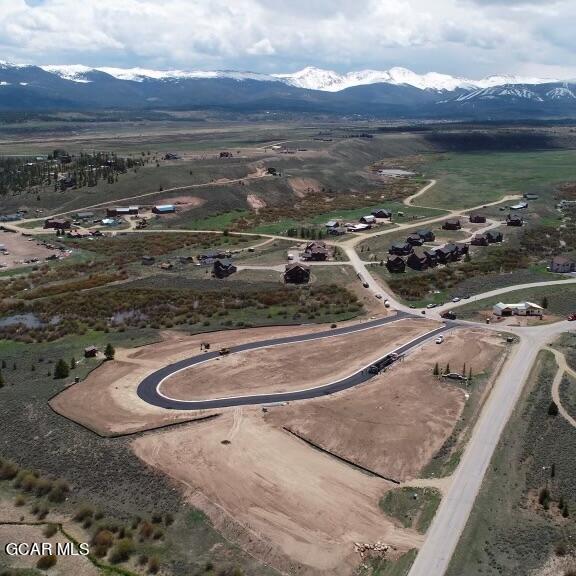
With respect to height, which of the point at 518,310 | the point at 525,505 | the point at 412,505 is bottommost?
the point at 525,505

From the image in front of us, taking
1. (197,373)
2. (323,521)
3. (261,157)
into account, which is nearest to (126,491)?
(323,521)

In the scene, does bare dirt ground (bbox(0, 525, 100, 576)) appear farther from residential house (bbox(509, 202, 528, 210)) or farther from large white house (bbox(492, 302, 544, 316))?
residential house (bbox(509, 202, 528, 210))

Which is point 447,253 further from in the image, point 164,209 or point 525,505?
point 164,209

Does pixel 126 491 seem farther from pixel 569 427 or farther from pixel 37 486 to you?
pixel 569 427

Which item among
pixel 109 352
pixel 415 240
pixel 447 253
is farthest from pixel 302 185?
pixel 109 352

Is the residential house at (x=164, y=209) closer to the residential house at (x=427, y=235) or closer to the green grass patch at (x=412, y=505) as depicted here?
the residential house at (x=427, y=235)

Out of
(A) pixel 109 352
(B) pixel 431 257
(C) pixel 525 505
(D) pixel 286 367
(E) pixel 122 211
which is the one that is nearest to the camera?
(C) pixel 525 505
